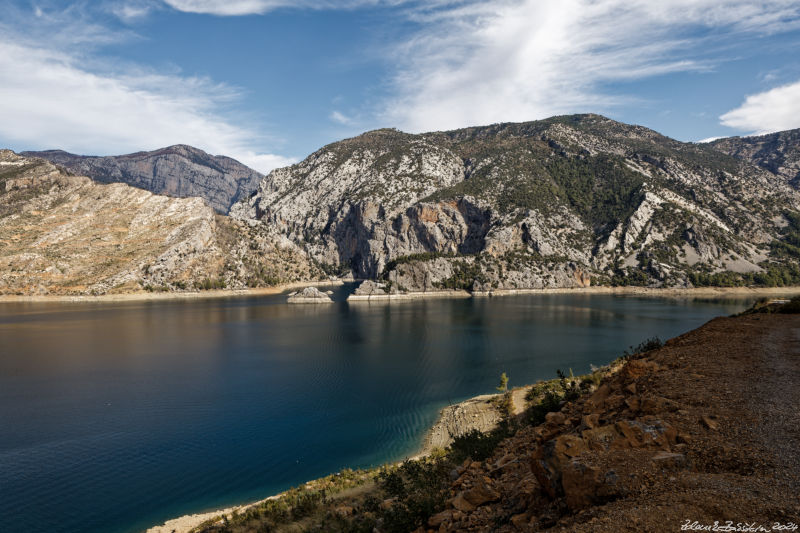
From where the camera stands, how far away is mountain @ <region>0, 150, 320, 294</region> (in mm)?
116688

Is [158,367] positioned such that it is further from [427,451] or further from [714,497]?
[714,497]

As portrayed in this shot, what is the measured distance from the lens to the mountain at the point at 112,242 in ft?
383

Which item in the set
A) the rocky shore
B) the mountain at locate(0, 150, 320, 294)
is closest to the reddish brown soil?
the rocky shore

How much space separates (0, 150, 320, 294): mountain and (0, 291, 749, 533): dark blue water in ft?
146

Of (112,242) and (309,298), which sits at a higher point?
(112,242)

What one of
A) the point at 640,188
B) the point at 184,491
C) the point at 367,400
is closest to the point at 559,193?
the point at 640,188

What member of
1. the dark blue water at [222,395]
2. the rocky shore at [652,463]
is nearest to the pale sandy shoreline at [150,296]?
the dark blue water at [222,395]

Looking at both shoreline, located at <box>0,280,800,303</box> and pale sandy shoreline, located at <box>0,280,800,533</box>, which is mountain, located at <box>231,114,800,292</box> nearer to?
shoreline, located at <box>0,280,800,303</box>

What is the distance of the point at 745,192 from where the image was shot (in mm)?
175625

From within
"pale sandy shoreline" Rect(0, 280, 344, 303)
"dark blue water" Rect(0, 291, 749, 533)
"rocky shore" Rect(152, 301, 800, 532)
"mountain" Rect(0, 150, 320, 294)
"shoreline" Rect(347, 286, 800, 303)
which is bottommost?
"dark blue water" Rect(0, 291, 749, 533)

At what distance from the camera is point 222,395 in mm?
35156

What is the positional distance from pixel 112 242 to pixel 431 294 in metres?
106

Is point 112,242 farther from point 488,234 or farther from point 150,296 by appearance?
point 488,234

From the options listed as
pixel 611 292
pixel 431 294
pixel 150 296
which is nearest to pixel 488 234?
pixel 431 294
